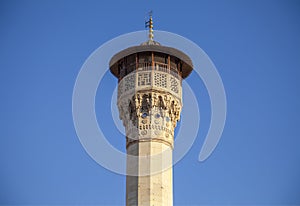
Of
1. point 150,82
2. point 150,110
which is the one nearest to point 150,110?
point 150,110

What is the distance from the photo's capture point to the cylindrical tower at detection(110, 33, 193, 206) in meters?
20.0

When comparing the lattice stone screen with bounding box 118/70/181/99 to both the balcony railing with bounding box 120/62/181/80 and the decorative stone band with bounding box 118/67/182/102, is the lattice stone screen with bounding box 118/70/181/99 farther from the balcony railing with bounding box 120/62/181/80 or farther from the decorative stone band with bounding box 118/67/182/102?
the balcony railing with bounding box 120/62/181/80

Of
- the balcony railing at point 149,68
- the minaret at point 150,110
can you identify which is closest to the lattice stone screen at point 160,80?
the minaret at point 150,110

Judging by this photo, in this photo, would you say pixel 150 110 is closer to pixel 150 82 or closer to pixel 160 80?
pixel 150 82

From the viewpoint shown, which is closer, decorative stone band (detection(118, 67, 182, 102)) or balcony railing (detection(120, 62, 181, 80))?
decorative stone band (detection(118, 67, 182, 102))

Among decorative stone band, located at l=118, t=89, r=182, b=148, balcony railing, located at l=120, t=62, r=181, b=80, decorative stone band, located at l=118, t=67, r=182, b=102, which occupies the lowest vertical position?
decorative stone band, located at l=118, t=89, r=182, b=148

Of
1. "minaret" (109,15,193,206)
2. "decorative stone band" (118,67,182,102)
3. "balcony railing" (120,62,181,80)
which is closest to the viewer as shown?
"minaret" (109,15,193,206)

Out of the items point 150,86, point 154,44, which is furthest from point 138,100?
point 154,44

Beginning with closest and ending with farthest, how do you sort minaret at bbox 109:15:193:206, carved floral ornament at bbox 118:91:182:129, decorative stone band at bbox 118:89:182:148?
minaret at bbox 109:15:193:206
decorative stone band at bbox 118:89:182:148
carved floral ornament at bbox 118:91:182:129

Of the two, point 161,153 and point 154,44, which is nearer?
point 161,153

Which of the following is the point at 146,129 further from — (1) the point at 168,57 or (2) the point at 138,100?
(1) the point at 168,57

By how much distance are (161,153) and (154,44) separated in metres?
3.31

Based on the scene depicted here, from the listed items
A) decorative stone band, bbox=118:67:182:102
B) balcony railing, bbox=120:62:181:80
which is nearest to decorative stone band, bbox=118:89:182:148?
decorative stone band, bbox=118:67:182:102

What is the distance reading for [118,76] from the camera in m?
22.2
